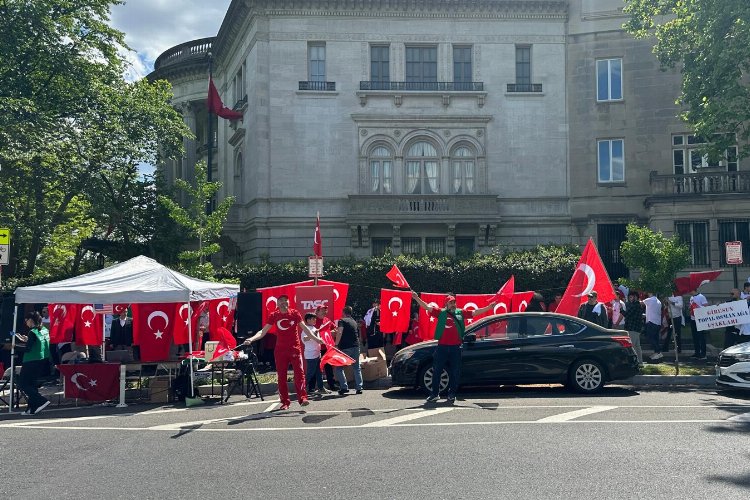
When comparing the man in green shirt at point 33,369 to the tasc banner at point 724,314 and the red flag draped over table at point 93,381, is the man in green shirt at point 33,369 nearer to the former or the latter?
the red flag draped over table at point 93,381

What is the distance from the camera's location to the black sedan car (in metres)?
14.1

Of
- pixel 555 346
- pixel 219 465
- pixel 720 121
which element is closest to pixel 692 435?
pixel 555 346

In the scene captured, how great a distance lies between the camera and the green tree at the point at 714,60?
19.7m

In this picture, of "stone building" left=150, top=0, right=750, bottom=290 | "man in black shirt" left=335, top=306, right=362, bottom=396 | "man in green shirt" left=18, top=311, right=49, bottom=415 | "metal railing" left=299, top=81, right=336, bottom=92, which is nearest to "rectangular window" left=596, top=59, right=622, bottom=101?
"stone building" left=150, top=0, right=750, bottom=290

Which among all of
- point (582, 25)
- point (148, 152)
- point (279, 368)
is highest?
point (582, 25)

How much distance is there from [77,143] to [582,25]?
68.7ft

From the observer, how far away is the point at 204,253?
24891mm

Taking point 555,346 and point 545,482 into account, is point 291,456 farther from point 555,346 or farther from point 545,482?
point 555,346

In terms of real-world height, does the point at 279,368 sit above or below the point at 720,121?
below

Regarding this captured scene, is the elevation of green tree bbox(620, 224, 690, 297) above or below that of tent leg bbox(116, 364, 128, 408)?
above

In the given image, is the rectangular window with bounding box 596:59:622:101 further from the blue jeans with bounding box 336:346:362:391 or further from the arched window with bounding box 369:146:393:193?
the blue jeans with bounding box 336:346:362:391

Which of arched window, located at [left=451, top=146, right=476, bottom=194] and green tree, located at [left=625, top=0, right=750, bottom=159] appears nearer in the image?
green tree, located at [left=625, top=0, right=750, bottom=159]

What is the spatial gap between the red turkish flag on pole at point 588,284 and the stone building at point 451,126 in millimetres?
15060

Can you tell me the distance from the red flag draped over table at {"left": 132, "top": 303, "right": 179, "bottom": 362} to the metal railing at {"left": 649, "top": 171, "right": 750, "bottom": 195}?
21.6 metres
